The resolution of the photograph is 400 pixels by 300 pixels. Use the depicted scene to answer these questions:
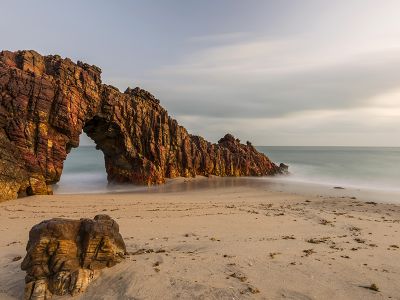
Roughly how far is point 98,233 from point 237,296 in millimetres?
4038

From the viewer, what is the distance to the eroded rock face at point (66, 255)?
7617mm

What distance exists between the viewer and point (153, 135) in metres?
38.2

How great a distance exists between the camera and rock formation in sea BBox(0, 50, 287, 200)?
80.5ft

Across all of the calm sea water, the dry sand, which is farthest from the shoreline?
the dry sand

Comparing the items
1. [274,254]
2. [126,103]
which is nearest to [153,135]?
[126,103]

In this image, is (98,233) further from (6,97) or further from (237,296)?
(6,97)

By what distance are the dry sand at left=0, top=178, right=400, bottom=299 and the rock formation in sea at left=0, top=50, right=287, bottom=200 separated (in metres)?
6.31

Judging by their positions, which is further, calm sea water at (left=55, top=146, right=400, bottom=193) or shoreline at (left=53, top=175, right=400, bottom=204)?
calm sea water at (left=55, top=146, right=400, bottom=193)

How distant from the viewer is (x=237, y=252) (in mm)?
10164

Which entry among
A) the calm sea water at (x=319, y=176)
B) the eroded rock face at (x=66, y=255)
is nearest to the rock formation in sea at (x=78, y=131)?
the calm sea water at (x=319, y=176)

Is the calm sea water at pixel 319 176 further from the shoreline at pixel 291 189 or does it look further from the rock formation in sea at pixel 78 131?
the rock formation in sea at pixel 78 131

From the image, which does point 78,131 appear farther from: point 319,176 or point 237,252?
point 319,176

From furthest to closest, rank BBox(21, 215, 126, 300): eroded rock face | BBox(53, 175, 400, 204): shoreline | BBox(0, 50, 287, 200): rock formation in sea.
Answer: BBox(53, 175, 400, 204): shoreline
BBox(0, 50, 287, 200): rock formation in sea
BBox(21, 215, 126, 300): eroded rock face

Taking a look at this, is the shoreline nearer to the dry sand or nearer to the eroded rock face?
the dry sand
